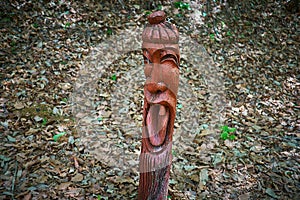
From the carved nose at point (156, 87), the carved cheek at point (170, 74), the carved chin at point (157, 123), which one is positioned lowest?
the carved chin at point (157, 123)

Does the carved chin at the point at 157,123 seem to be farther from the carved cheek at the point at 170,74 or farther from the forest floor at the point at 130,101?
the forest floor at the point at 130,101

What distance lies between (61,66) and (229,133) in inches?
111

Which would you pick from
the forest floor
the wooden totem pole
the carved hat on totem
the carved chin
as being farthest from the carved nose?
the forest floor

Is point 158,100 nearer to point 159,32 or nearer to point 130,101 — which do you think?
point 159,32

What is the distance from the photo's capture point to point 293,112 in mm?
4660

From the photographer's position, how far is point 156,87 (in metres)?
2.22

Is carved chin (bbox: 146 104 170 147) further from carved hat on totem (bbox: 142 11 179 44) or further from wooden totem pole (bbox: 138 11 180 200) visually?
carved hat on totem (bbox: 142 11 179 44)

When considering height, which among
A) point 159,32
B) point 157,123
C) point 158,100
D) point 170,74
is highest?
point 159,32

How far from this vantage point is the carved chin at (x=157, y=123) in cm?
234

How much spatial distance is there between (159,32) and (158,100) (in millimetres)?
496

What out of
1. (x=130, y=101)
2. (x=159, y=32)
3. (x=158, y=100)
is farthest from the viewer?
(x=130, y=101)

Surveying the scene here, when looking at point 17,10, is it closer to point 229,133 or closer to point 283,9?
point 229,133

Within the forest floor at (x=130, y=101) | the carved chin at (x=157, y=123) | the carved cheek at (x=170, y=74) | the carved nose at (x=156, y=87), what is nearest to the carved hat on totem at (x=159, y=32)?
the carved cheek at (x=170, y=74)

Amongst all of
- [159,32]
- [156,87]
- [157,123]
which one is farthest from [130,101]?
[159,32]
